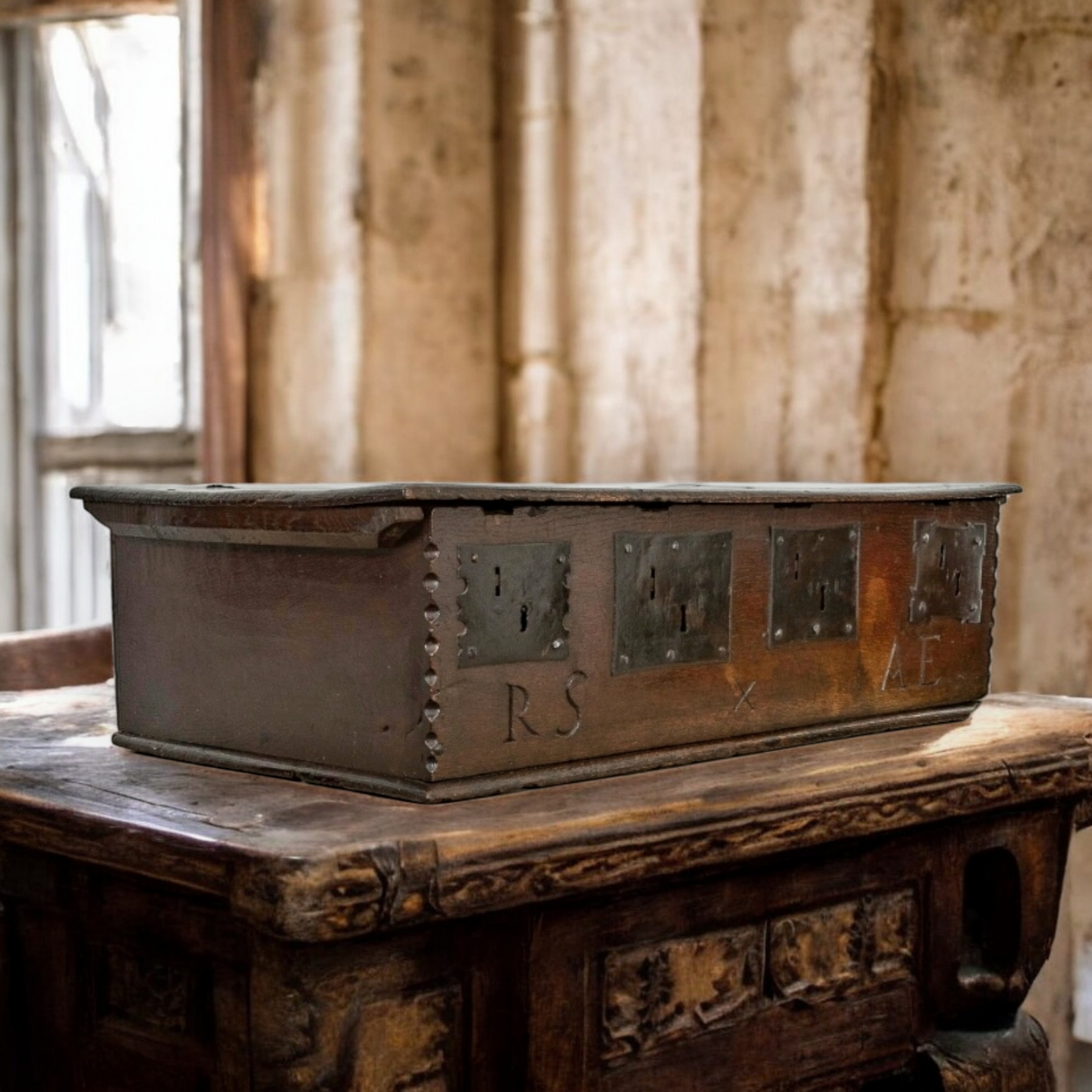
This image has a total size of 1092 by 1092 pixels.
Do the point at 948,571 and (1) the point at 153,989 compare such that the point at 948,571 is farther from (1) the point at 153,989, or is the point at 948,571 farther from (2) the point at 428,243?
(2) the point at 428,243

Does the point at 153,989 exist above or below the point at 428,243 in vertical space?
below

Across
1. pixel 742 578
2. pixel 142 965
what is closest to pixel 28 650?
pixel 142 965

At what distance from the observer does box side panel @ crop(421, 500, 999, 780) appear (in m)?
1.38

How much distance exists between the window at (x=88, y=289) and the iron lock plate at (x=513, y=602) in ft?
7.05

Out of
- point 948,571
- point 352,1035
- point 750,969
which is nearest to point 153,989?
point 352,1035

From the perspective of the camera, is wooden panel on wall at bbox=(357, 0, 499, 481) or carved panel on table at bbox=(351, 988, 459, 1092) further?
wooden panel on wall at bbox=(357, 0, 499, 481)

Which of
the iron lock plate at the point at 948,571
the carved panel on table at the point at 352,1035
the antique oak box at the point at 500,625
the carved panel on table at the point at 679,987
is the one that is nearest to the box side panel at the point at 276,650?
the antique oak box at the point at 500,625

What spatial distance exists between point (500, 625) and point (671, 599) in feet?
0.76

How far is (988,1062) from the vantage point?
1687 mm

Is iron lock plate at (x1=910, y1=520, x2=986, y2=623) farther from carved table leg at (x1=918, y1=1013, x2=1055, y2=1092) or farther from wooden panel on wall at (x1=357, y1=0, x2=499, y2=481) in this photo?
wooden panel on wall at (x1=357, y1=0, x2=499, y2=481)

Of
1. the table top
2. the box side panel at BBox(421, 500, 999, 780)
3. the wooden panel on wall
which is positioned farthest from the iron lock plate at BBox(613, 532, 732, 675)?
the wooden panel on wall

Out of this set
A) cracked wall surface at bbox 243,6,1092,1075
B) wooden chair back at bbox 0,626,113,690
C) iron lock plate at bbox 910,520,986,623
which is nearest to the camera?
iron lock plate at bbox 910,520,986,623

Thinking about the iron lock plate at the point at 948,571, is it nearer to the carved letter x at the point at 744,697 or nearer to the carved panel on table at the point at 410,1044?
the carved letter x at the point at 744,697

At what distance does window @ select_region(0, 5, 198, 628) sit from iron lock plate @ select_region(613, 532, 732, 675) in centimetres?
208
